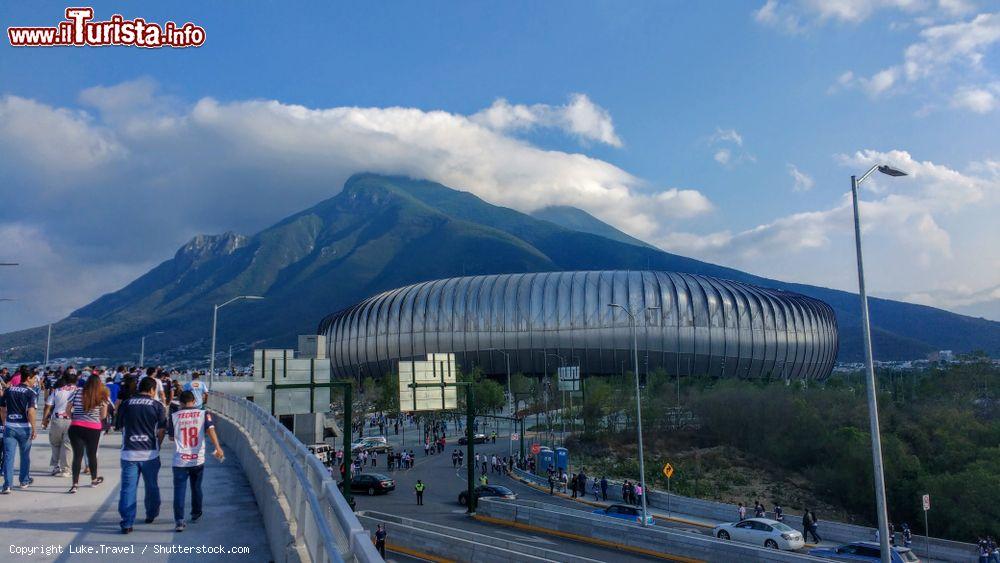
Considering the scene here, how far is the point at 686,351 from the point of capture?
344 ft

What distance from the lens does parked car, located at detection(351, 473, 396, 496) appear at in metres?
40.4

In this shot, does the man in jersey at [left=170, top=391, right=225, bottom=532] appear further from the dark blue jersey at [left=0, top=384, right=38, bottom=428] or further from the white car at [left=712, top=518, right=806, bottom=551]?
the white car at [left=712, top=518, right=806, bottom=551]

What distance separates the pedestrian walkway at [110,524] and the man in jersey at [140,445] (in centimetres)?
32

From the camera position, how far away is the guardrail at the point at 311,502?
4.43 m

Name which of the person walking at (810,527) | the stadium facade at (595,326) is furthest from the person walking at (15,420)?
the stadium facade at (595,326)

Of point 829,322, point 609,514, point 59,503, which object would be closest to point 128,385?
point 59,503

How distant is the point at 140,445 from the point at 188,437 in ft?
1.70

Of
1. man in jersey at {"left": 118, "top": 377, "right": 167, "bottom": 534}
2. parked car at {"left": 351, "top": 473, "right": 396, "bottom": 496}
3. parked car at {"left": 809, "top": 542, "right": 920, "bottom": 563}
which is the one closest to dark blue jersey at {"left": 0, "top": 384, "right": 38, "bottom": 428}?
man in jersey at {"left": 118, "top": 377, "right": 167, "bottom": 534}

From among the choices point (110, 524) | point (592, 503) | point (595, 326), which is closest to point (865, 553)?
point (592, 503)

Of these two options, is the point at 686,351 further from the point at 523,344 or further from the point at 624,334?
the point at 523,344

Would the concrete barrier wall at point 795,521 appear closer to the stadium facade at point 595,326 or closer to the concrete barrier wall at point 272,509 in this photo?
the concrete barrier wall at point 272,509

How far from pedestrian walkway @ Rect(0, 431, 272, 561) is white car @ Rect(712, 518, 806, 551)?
79.0 feet

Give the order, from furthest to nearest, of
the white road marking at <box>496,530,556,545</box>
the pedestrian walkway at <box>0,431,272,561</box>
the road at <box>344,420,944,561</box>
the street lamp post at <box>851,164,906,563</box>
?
the road at <box>344,420,944,561</box>
the white road marking at <box>496,530,556,545</box>
the street lamp post at <box>851,164,906,563</box>
the pedestrian walkway at <box>0,431,272,561</box>

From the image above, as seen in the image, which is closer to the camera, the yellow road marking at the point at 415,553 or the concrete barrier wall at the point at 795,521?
the yellow road marking at the point at 415,553
